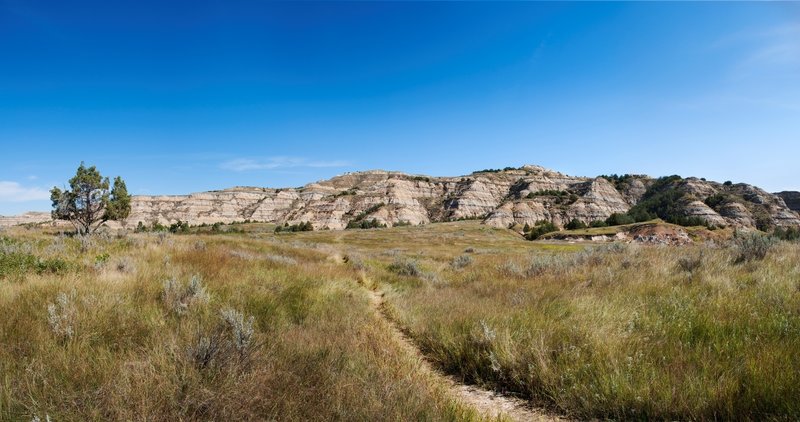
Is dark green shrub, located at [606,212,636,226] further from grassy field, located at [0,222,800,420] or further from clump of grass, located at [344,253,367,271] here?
grassy field, located at [0,222,800,420]

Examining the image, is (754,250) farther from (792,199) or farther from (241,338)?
(792,199)

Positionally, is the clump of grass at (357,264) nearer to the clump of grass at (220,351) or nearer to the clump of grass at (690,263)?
the clump of grass at (690,263)

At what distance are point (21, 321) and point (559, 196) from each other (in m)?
142

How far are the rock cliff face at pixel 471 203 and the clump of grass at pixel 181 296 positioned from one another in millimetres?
107507

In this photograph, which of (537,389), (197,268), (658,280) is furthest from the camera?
(197,268)

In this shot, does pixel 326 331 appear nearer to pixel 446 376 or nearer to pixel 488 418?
pixel 446 376

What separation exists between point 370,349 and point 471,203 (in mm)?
133538

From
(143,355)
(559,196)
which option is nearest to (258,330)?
(143,355)

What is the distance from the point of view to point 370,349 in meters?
4.58

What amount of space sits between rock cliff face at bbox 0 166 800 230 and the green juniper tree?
8058cm

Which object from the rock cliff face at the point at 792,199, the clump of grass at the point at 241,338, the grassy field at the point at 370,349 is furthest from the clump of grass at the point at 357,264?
the rock cliff face at the point at 792,199

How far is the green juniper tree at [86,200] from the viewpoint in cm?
3516

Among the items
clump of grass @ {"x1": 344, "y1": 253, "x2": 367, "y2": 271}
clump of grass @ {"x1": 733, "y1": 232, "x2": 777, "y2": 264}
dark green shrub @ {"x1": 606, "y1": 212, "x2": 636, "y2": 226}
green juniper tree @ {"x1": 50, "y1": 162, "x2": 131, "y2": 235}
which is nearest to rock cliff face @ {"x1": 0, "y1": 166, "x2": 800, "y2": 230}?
dark green shrub @ {"x1": 606, "y1": 212, "x2": 636, "y2": 226}

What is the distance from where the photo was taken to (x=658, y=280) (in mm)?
7875
